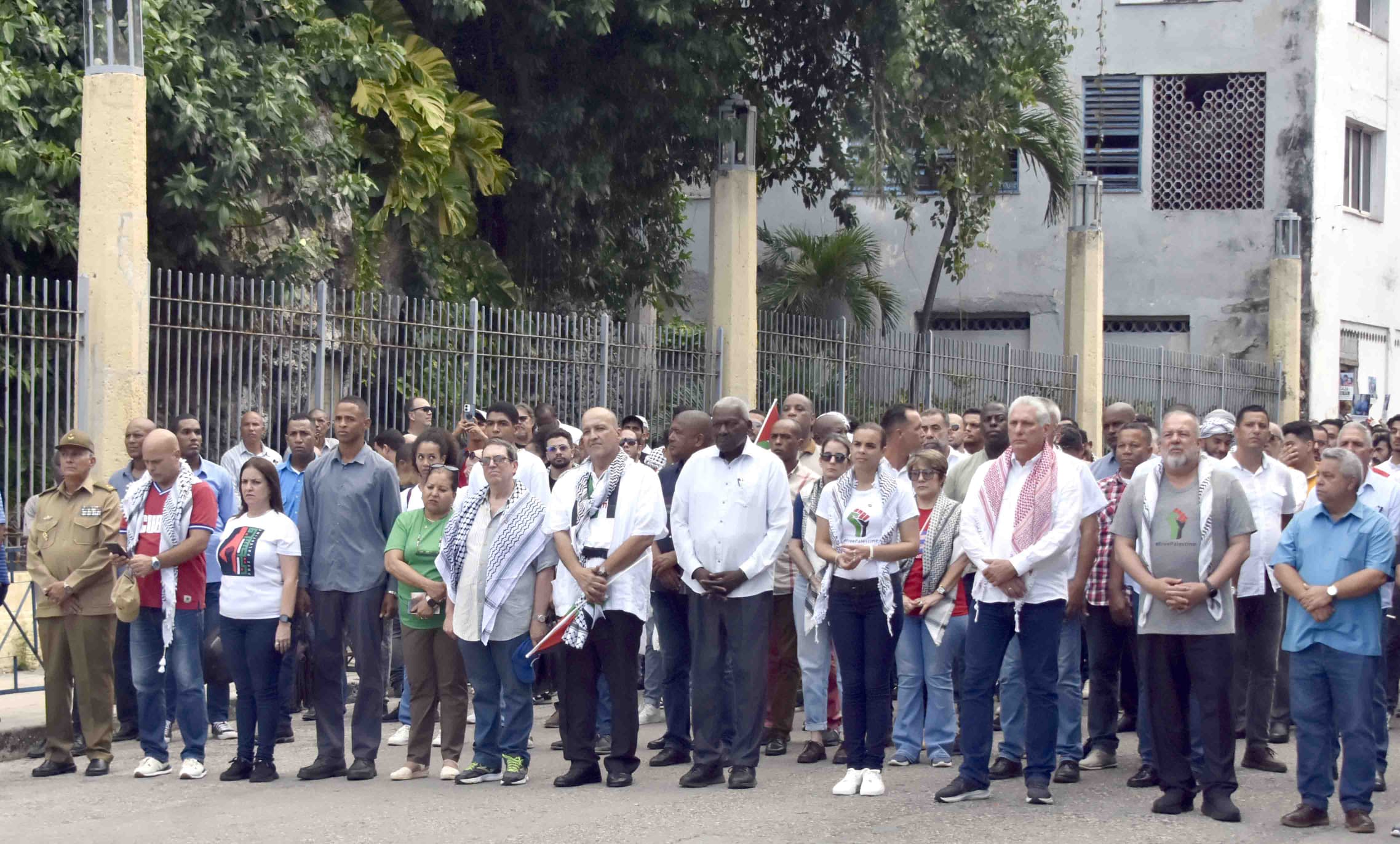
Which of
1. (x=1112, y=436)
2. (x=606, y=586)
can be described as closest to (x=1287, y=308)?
(x=1112, y=436)

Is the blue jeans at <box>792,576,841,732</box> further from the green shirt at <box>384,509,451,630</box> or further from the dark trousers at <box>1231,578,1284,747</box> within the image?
the dark trousers at <box>1231,578,1284,747</box>

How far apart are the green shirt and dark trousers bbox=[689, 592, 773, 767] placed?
55.0 inches

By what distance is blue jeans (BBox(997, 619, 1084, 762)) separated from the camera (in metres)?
8.81

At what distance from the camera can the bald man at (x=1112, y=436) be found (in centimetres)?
1012

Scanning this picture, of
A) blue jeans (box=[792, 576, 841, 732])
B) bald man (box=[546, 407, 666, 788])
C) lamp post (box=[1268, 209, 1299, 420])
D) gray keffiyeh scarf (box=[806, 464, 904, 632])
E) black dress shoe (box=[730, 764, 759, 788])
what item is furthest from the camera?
lamp post (box=[1268, 209, 1299, 420])

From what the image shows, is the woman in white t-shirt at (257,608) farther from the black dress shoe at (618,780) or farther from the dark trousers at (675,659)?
the dark trousers at (675,659)

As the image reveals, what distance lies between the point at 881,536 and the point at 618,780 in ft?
5.83

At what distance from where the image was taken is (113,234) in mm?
12148

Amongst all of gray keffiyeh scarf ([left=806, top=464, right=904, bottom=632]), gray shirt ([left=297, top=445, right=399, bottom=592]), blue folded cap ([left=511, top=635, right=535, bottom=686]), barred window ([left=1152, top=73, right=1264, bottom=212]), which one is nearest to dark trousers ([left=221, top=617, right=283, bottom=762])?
gray shirt ([left=297, top=445, right=399, bottom=592])

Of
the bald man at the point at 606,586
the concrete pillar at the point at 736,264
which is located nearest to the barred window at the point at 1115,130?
the concrete pillar at the point at 736,264

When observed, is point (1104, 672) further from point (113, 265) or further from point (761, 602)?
point (113, 265)

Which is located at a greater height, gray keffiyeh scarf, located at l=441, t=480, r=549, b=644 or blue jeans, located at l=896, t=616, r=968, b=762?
gray keffiyeh scarf, located at l=441, t=480, r=549, b=644

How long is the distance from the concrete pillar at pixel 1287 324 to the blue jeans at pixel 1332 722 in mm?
19186

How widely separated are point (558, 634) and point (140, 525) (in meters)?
2.54
